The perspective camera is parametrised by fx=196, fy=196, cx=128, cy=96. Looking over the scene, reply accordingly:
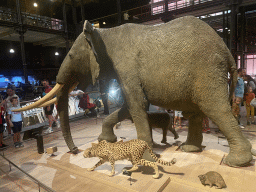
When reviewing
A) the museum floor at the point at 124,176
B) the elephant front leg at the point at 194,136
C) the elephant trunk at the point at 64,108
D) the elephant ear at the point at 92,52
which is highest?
the elephant ear at the point at 92,52

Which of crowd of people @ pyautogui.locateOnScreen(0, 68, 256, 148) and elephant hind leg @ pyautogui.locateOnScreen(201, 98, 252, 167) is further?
crowd of people @ pyautogui.locateOnScreen(0, 68, 256, 148)

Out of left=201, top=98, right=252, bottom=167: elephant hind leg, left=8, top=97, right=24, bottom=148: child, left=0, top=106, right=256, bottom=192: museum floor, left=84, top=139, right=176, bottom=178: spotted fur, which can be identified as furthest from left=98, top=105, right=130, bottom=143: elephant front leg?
left=8, top=97, right=24, bottom=148: child

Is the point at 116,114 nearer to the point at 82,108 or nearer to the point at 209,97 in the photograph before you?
the point at 209,97

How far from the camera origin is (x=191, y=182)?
2.32 m

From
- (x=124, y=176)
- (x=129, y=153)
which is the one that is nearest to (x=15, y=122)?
(x=124, y=176)

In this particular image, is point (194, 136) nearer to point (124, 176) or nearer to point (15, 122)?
point (124, 176)

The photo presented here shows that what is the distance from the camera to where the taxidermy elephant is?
2.44 m

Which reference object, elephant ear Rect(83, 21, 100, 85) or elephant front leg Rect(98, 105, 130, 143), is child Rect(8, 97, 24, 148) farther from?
elephant ear Rect(83, 21, 100, 85)

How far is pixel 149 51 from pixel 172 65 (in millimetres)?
376

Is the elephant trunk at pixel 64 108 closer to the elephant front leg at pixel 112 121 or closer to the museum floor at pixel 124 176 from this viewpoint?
the museum floor at pixel 124 176

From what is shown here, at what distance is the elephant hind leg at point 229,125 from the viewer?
8.12ft

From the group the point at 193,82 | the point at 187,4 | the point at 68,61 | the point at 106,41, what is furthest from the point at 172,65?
the point at 187,4

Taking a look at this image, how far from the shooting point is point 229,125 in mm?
2490

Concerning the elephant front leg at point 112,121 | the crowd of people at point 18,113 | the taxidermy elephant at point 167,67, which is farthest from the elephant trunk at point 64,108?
the crowd of people at point 18,113
